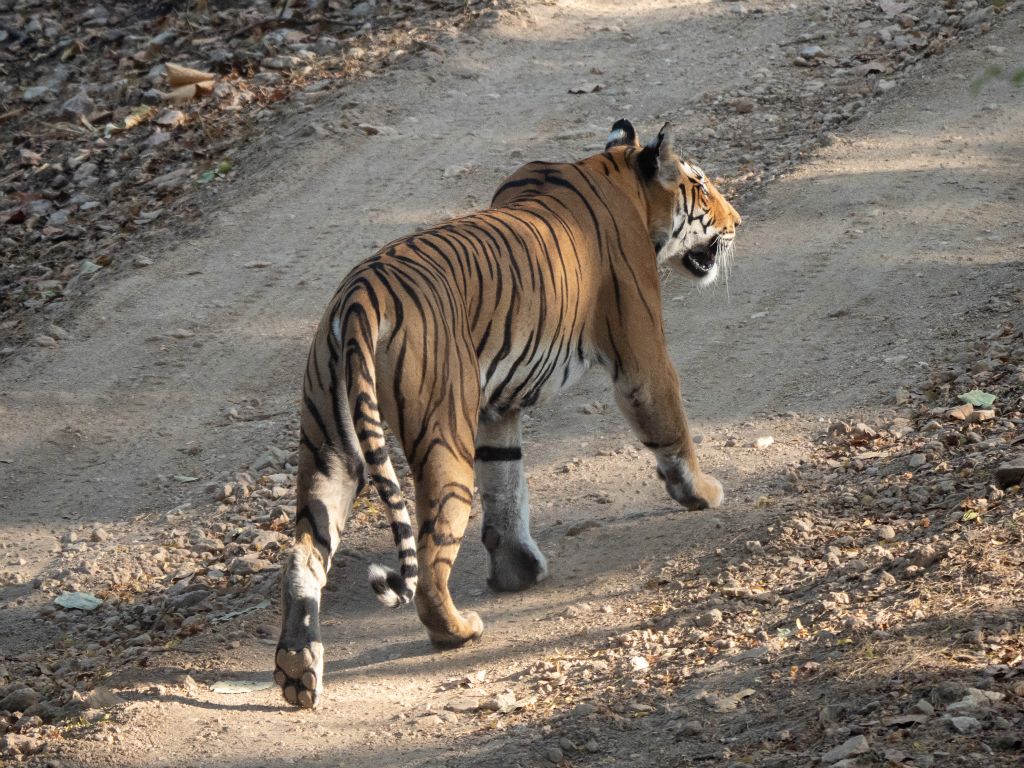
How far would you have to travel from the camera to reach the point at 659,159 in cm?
586

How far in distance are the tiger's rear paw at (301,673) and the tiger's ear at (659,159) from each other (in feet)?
8.80

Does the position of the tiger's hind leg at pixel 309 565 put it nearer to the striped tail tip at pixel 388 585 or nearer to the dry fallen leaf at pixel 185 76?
the striped tail tip at pixel 388 585

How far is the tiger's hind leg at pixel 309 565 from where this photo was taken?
452 cm

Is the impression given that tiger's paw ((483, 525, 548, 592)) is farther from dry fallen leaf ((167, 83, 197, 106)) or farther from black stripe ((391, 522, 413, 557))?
dry fallen leaf ((167, 83, 197, 106))

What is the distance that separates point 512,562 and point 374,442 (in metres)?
1.50

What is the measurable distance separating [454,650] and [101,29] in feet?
35.8

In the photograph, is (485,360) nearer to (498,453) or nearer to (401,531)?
(498,453)

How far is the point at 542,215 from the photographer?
550 cm

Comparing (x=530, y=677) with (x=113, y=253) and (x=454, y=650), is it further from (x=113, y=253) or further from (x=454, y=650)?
(x=113, y=253)

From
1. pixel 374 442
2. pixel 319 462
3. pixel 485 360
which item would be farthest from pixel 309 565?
pixel 485 360

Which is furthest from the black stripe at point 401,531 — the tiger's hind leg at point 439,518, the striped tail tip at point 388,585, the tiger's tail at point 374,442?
the tiger's hind leg at point 439,518

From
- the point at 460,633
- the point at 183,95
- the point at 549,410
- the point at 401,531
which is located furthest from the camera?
the point at 183,95

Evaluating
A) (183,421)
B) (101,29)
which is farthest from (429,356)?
(101,29)

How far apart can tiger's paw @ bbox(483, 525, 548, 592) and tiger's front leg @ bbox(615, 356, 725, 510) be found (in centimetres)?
71
